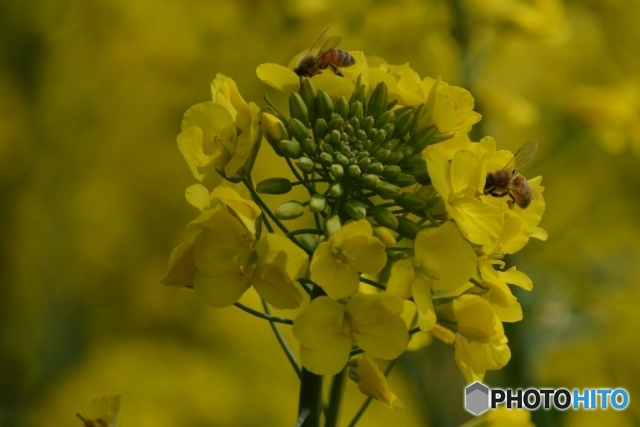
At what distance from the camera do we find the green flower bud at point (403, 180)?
3.37 ft

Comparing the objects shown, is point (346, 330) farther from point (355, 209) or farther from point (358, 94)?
point (358, 94)

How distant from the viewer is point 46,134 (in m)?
2.25

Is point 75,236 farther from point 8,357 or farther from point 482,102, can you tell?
point 482,102

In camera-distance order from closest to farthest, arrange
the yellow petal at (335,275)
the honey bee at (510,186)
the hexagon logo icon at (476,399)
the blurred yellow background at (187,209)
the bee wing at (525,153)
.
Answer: the yellow petal at (335,275)
the honey bee at (510,186)
the bee wing at (525,153)
the hexagon logo icon at (476,399)
the blurred yellow background at (187,209)

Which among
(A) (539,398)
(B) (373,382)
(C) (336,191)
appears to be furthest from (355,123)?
(A) (539,398)

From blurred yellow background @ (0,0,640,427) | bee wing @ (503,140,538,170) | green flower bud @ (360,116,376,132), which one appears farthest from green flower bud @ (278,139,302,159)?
blurred yellow background @ (0,0,640,427)

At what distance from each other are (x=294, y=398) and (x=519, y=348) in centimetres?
82

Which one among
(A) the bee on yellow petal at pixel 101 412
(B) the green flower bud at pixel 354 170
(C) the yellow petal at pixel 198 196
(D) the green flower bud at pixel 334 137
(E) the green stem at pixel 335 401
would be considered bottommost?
(A) the bee on yellow petal at pixel 101 412

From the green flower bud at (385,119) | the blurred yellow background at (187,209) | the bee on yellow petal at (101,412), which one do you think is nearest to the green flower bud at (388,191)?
the green flower bud at (385,119)

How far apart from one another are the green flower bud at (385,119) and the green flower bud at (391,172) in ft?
0.24

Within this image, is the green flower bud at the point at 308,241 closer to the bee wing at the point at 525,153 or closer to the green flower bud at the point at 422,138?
the green flower bud at the point at 422,138

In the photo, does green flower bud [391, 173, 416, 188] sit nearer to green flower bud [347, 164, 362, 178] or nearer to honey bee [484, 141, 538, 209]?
green flower bud [347, 164, 362, 178]

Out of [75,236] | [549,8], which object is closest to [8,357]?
[75,236]

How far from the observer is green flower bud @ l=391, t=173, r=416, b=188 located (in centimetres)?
103
